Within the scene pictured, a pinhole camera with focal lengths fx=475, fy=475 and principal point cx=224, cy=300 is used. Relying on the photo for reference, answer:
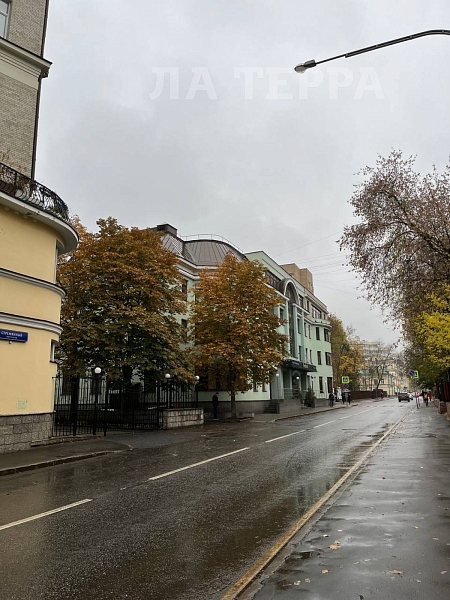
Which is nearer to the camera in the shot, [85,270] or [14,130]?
[14,130]

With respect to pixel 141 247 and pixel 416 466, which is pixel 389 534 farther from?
pixel 141 247

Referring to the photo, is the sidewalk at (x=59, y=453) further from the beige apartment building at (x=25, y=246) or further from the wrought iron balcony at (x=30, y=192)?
the wrought iron balcony at (x=30, y=192)

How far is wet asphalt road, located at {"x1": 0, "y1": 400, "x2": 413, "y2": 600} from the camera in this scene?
14.7ft

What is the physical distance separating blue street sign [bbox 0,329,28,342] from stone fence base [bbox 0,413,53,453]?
7.74ft

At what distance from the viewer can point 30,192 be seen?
1596cm

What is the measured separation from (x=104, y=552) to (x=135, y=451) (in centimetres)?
1065

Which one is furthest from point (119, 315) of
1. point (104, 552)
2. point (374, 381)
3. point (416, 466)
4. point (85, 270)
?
point (374, 381)

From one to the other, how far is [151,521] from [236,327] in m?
24.3

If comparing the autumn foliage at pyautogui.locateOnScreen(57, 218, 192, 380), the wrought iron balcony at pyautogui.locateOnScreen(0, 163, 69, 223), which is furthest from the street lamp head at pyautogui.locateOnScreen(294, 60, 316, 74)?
the autumn foliage at pyautogui.locateOnScreen(57, 218, 192, 380)

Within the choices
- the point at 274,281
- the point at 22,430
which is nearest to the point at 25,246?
the point at 22,430

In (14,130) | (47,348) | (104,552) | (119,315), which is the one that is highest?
(14,130)

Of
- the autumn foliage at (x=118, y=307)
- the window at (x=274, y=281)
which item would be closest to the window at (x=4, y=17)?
the autumn foliage at (x=118, y=307)

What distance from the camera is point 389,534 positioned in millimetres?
5680

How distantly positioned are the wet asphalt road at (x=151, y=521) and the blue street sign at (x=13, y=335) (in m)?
4.67
